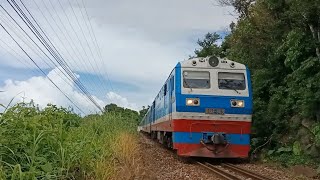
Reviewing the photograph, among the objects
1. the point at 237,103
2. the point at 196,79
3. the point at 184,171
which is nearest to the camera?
the point at 184,171

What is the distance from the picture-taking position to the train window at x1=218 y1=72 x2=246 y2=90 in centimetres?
→ 1296

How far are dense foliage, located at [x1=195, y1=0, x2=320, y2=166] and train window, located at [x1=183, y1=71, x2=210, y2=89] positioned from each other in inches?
122

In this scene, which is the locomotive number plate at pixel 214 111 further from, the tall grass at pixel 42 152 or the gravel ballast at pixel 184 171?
the tall grass at pixel 42 152

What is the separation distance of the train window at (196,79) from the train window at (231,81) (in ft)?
1.35

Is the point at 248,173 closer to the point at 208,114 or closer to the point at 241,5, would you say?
the point at 208,114

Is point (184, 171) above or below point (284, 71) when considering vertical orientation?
below

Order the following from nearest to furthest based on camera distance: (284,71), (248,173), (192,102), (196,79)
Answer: (248,173) → (192,102) → (196,79) → (284,71)

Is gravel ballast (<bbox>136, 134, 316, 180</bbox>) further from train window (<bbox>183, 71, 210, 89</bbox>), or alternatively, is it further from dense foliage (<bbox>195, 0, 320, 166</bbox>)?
train window (<bbox>183, 71, 210, 89</bbox>)

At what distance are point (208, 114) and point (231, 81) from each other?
140 cm

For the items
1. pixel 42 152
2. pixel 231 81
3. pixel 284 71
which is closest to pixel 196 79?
pixel 231 81

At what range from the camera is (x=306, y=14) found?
13.4m

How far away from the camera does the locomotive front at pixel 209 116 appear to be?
487 inches

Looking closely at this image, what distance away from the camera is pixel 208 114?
1248 cm

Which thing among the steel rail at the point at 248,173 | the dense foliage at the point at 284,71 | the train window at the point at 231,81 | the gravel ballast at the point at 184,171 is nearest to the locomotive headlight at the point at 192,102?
the train window at the point at 231,81
